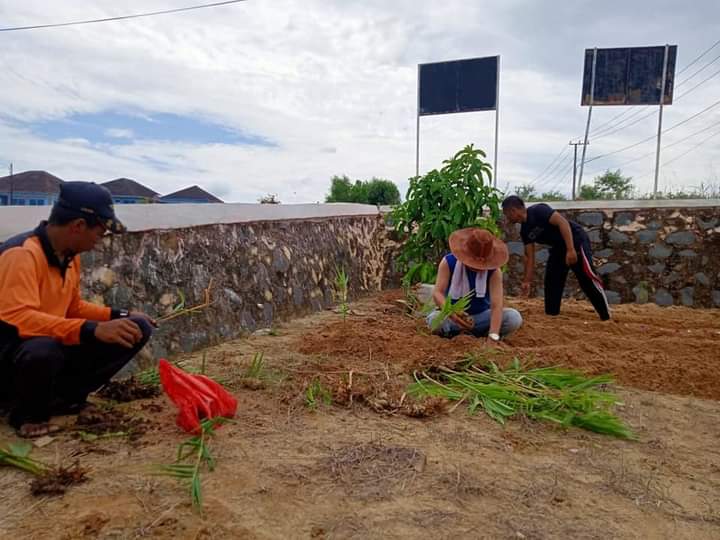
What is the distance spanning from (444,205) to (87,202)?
435 centimetres

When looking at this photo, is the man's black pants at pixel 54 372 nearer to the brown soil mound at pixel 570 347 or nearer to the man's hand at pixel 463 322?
the brown soil mound at pixel 570 347

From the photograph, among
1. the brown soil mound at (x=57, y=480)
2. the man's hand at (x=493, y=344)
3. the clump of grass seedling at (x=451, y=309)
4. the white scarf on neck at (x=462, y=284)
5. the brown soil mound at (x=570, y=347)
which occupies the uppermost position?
the white scarf on neck at (x=462, y=284)

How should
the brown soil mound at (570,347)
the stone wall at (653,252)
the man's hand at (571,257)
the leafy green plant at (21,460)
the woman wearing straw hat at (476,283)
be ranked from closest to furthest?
the leafy green plant at (21,460) < the brown soil mound at (570,347) < the woman wearing straw hat at (476,283) < the man's hand at (571,257) < the stone wall at (653,252)

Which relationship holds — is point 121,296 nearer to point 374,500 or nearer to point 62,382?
point 62,382

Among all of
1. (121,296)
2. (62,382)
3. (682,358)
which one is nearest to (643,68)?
(682,358)

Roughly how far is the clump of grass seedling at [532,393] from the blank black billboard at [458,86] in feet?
20.7

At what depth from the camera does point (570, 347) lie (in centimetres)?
400

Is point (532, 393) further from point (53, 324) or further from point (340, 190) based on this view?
point (340, 190)

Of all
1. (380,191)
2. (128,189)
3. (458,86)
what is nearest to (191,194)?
(128,189)

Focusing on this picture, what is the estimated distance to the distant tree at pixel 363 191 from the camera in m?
20.6

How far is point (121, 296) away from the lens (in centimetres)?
355

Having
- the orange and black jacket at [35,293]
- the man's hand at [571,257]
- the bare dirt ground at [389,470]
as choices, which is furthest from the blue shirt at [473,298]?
the orange and black jacket at [35,293]

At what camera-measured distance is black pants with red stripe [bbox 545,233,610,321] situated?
5414 millimetres

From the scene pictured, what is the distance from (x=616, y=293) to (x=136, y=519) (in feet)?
22.2
